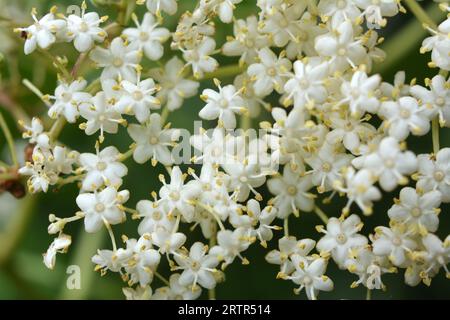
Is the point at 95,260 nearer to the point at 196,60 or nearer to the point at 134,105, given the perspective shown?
the point at 134,105

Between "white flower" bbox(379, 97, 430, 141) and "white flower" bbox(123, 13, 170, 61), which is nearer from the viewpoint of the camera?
"white flower" bbox(379, 97, 430, 141)

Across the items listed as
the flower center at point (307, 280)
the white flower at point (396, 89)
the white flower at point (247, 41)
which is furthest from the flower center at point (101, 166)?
the white flower at point (396, 89)

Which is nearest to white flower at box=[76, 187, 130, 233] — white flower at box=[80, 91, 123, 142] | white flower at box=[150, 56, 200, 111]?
white flower at box=[80, 91, 123, 142]

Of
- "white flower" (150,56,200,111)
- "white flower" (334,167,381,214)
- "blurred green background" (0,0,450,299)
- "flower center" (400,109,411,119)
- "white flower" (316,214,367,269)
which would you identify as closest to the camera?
"white flower" (334,167,381,214)

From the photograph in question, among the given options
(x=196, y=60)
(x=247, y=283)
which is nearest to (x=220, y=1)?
(x=196, y=60)

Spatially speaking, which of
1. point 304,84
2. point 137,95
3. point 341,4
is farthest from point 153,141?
point 341,4

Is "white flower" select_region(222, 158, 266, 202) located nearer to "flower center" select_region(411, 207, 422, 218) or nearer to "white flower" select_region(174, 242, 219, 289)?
"white flower" select_region(174, 242, 219, 289)

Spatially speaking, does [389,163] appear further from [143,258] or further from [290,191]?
[143,258]
